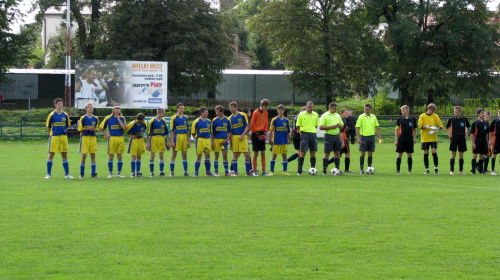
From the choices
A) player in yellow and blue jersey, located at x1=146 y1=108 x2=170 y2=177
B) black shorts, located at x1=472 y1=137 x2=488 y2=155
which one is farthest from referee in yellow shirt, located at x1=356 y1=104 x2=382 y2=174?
player in yellow and blue jersey, located at x1=146 y1=108 x2=170 y2=177

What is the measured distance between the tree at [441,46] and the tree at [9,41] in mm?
26372

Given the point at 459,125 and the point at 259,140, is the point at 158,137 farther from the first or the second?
the point at 459,125

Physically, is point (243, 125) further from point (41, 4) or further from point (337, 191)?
point (41, 4)

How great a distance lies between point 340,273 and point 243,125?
1159 cm

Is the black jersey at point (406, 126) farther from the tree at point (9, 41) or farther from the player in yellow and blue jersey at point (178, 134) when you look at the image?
the tree at point (9, 41)

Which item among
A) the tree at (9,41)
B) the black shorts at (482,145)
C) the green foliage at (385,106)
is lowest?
the black shorts at (482,145)

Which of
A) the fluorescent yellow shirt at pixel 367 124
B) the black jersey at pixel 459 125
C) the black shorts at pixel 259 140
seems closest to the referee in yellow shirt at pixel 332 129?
the fluorescent yellow shirt at pixel 367 124

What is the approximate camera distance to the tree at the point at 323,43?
5003 cm

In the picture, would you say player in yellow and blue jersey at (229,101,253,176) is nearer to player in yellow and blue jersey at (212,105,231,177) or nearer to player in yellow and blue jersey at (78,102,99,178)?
player in yellow and blue jersey at (212,105,231,177)

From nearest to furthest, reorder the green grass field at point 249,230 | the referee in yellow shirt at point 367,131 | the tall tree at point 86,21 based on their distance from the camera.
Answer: the green grass field at point 249,230 → the referee in yellow shirt at point 367,131 → the tall tree at point 86,21

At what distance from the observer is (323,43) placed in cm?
4997

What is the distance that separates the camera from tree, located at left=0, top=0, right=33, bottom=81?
46.5 meters

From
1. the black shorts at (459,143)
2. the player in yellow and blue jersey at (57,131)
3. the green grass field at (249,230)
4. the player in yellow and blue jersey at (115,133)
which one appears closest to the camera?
the green grass field at (249,230)

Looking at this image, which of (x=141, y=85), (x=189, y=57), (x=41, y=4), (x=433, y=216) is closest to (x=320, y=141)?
(x=141, y=85)
